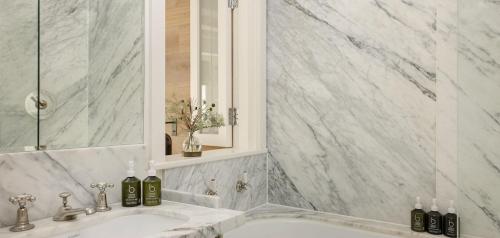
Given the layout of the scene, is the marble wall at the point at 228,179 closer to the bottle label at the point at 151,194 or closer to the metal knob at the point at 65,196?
the bottle label at the point at 151,194

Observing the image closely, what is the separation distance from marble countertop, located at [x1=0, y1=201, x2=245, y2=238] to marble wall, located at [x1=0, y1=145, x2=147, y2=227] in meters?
0.06

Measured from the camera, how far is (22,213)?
44.5 inches

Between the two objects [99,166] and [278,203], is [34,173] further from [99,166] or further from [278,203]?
[278,203]

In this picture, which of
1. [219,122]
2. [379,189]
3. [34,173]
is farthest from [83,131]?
[379,189]

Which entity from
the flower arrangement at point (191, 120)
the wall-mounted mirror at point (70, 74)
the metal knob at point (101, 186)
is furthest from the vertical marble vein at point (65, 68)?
the flower arrangement at point (191, 120)

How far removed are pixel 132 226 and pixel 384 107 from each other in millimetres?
1405

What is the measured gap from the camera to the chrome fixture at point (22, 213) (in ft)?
3.62

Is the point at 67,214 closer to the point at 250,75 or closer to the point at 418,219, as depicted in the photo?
the point at 250,75

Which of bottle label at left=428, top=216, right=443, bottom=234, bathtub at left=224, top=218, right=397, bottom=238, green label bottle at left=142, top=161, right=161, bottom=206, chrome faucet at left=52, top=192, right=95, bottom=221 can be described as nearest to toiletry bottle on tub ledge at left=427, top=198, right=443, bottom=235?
bottle label at left=428, top=216, right=443, bottom=234

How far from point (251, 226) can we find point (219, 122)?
0.62 meters

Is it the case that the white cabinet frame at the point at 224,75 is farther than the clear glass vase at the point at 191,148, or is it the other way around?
the white cabinet frame at the point at 224,75

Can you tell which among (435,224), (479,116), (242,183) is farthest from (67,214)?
(479,116)

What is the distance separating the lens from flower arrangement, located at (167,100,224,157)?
193 centimetres

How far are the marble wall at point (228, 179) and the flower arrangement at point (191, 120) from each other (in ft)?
0.36
